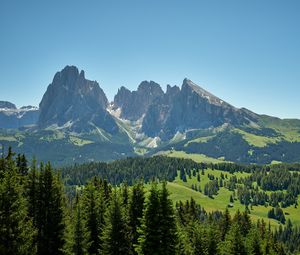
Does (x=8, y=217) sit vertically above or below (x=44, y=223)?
above

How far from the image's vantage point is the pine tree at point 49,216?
5147cm

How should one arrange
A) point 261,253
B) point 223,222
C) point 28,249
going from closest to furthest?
point 28,249 → point 261,253 → point 223,222

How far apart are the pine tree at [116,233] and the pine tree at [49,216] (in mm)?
9088

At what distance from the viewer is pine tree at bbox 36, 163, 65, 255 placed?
51.5 meters

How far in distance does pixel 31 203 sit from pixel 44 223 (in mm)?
3377

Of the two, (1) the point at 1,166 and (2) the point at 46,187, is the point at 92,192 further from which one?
(1) the point at 1,166

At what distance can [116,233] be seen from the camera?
46062 mm

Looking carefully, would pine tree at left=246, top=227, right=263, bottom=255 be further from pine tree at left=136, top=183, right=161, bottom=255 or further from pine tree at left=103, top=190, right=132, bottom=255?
pine tree at left=136, top=183, right=161, bottom=255

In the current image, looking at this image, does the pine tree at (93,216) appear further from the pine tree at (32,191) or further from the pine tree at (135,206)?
the pine tree at (32,191)

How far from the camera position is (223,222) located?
105625 mm

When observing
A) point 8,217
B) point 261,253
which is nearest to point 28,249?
point 8,217

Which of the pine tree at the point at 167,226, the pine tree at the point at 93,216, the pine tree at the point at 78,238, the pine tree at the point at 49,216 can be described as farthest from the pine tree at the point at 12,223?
the pine tree at the point at 93,216

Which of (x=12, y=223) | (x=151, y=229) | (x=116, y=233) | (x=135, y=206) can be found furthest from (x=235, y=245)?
(x=12, y=223)

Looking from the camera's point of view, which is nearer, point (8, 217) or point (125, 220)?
point (8, 217)
